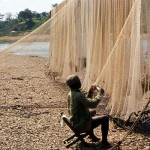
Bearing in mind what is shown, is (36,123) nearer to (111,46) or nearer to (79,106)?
(111,46)

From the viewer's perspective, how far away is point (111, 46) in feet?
27.8

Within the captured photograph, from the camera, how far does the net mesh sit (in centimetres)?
669

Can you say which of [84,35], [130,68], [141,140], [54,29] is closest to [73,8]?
[84,35]

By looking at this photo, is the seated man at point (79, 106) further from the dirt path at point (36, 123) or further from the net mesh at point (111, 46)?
the net mesh at point (111, 46)

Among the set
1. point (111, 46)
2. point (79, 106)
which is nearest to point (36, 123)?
point (111, 46)

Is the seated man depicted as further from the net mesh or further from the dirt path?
the net mesh

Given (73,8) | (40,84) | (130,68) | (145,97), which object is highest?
(73,8)

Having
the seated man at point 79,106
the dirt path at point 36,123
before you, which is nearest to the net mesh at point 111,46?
the dirt path at point 36,123

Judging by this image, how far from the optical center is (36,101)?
1073 centimetres

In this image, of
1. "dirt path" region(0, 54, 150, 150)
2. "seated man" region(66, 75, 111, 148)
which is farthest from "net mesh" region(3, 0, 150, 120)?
"seated man" region(66, 75, 111, 148)

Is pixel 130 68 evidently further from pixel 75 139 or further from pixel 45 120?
pixel 45 120

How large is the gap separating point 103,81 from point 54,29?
6.45 m

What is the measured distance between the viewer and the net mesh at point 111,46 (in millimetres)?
6691

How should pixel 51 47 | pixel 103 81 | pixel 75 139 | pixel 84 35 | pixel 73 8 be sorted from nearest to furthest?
pixel 75 139 → pixel 103 81 → pixel 84 35 → pixel 73 8 → pixel 51 47
